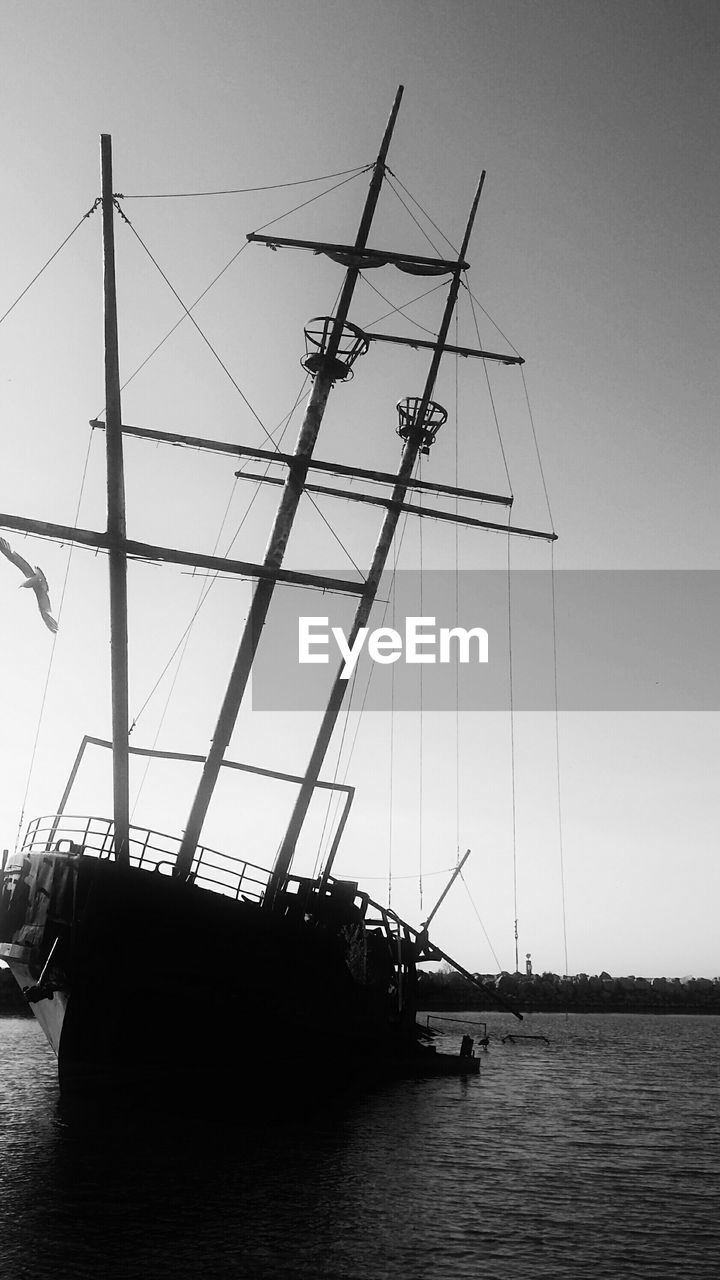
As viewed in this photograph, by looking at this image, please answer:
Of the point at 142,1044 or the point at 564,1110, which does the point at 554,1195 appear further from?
the point at 564,1110

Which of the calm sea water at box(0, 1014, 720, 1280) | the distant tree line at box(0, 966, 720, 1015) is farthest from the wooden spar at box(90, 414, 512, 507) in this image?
the distant tree line at box(0, 966, 720, 1015)

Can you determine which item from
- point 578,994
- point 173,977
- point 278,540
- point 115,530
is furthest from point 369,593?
point 578,994

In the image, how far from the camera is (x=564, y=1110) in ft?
81.3

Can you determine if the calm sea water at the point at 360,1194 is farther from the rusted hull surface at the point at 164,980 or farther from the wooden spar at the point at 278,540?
the wooden spar at the point at 278,540

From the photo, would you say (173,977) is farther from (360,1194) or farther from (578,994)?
(578,994)

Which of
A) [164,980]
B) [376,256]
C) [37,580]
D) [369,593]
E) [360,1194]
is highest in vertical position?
[376,256]

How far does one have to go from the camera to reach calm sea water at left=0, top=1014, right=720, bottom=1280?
10.4 metres

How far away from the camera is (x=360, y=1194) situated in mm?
13227

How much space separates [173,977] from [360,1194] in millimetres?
5525

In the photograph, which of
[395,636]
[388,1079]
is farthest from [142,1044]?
[395,636]

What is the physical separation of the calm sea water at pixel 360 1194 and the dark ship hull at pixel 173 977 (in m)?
1.00

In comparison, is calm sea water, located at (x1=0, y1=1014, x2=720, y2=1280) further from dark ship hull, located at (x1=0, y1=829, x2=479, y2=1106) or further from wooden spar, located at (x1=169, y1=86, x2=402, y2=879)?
wooden spar, located at (x1=169, y1=86, x2=402, y2=879)

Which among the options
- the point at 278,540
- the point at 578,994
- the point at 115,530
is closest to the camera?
the point at 115,530

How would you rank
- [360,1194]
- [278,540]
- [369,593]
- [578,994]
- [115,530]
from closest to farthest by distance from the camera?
1. [360,1194]
2. [115,530]
3. [278,540]
4. [369,593]
5. [578,994]
